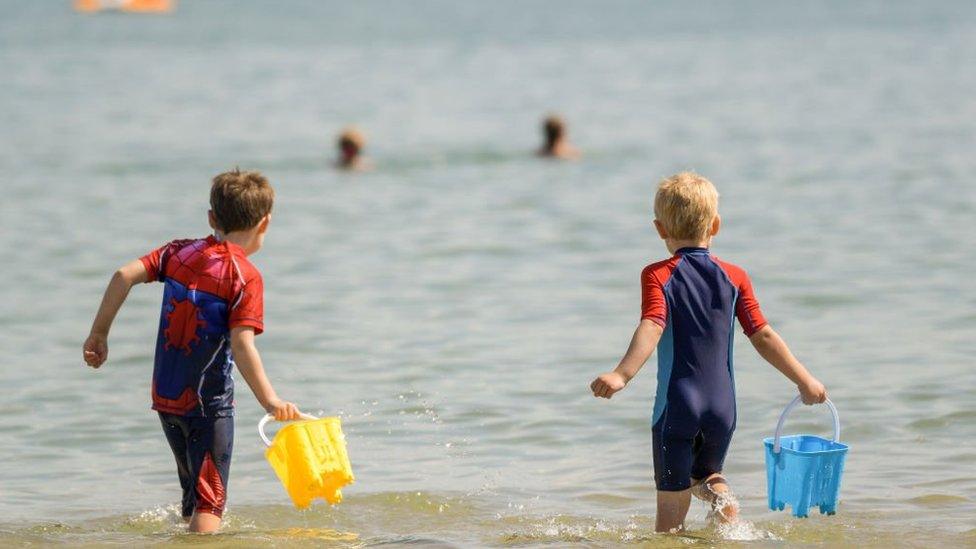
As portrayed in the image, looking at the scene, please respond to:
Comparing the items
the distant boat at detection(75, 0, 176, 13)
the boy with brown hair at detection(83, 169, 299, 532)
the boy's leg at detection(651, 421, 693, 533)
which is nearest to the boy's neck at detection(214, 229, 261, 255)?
the boy with brown hair at detection(83, 169, 299, 532)

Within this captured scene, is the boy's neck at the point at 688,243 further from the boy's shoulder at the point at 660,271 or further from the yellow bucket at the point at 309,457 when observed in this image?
the yellow bucket at the point at 309,457

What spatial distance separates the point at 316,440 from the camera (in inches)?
197

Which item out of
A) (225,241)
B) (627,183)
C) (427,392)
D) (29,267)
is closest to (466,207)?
(627,183)

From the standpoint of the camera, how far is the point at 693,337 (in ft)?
16.3

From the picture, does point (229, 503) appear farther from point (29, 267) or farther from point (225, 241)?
point (29, 267)

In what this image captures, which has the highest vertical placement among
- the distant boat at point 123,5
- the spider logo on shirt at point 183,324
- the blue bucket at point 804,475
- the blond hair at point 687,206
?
the distant boat at point 123,5

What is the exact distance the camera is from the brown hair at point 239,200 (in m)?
5.12

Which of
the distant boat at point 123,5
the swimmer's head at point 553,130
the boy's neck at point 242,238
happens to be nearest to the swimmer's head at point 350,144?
the swimmer's head at point 553,130

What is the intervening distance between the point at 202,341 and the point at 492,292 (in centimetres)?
Result: 618

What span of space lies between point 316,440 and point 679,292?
1.32 meters

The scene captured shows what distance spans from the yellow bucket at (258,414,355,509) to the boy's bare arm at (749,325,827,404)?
1444 millimetres

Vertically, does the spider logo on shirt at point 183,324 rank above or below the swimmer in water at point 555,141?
below

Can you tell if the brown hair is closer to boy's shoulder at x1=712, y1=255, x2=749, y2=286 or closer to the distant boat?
boy's shoulder at x1=712, y1=255, x2=749, y2=286

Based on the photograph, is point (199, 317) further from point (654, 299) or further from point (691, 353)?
point (691, 353)
